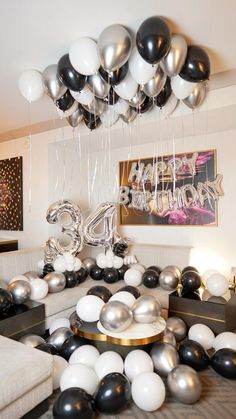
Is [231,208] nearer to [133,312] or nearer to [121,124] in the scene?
[121,124]

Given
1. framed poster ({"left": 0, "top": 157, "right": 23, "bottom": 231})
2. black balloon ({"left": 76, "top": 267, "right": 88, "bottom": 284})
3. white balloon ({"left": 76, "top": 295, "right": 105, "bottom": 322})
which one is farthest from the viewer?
framed poster ({"left": 0, "top": 157, "right": 23, "bottom": 231})

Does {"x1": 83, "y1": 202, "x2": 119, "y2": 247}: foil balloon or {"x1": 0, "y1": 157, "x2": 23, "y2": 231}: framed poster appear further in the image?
{"x1": 0, "y1": 157, "x2": 23, "y2": 231}: framed poster

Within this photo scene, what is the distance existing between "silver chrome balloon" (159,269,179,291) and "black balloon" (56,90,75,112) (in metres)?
2.01

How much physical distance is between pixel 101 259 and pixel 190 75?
2.15 metres

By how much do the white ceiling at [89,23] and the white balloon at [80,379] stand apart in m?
2.24

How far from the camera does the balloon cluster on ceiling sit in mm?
1656

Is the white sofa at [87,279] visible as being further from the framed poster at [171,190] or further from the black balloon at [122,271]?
the framed poster at [171,190]

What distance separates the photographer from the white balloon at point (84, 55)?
1824mm

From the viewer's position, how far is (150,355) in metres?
1.89

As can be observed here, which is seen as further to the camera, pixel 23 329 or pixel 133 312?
pixel 23 329

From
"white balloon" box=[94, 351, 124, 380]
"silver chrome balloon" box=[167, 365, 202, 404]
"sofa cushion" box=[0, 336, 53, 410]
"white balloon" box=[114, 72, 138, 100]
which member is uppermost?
"white balloon" box=[114, 72, 138, 100]

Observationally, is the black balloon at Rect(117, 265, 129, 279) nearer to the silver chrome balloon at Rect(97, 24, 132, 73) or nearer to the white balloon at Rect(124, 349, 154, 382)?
the white balloon at Rect(124, 349, 154, 382)

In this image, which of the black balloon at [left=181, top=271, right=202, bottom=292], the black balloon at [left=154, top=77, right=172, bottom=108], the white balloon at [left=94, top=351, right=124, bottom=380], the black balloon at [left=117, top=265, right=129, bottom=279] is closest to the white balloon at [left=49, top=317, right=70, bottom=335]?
the white balloon at [left=94, top=351, right=124, bottom=380]

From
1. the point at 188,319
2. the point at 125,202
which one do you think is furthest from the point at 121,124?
the point at 188,319
